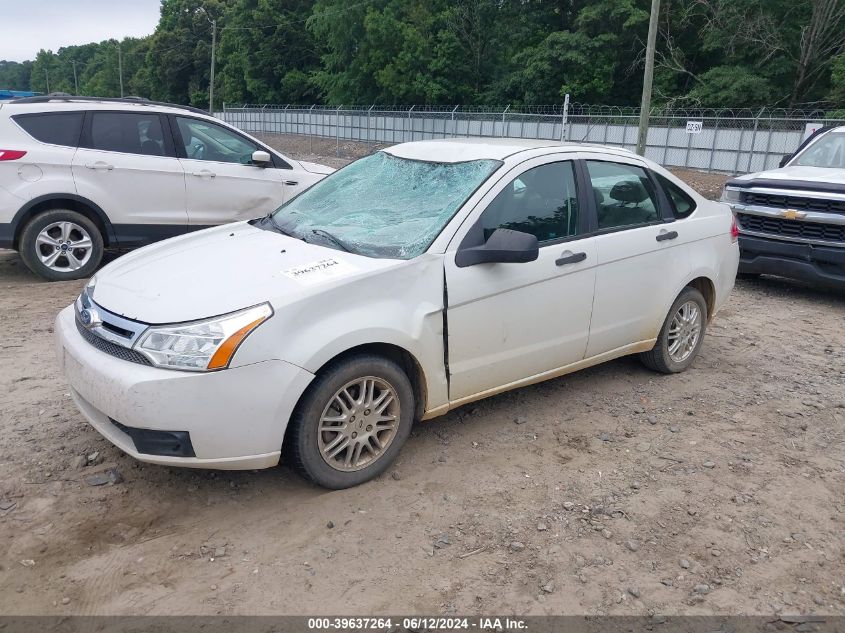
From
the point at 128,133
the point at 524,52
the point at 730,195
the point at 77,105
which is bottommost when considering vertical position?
the point at 730,195

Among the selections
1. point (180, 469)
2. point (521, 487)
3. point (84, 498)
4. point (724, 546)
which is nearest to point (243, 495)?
point (180, 469)

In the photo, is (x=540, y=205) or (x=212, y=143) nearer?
(x=540, y=205)

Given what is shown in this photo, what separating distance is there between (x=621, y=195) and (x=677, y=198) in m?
0.68

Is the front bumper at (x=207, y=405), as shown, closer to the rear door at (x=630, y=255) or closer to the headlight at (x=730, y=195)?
the rear door at (x=630, y=255)

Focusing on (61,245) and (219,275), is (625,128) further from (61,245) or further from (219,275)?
(219,275)

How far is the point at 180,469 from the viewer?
3.84m

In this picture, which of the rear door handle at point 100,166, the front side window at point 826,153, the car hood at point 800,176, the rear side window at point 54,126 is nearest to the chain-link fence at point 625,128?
the front side window at point 826,153

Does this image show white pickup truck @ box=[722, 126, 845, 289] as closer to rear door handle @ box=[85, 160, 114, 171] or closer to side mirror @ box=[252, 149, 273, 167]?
side mirror @ box=[252, 149, 273, 167]

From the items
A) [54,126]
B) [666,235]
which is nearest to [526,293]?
[666,235]

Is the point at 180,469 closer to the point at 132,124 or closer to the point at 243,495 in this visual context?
the point at 243,495

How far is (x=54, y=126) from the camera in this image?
747 centimetres

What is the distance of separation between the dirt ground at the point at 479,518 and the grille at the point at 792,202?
3.29 m

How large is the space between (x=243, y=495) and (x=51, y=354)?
265 cm

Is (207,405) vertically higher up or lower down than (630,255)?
lower down
